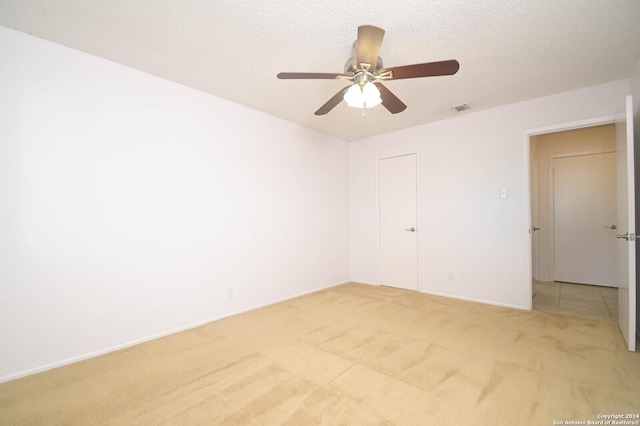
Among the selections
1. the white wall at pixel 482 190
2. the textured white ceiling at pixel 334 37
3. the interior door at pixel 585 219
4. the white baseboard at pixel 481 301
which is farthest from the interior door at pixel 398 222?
the interior door at pixel 585 219

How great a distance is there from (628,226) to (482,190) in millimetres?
1485

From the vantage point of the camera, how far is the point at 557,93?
3035 mm

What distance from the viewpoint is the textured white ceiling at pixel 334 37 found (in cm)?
175

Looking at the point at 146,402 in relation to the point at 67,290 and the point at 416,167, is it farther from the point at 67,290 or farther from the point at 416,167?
the point at 416,167

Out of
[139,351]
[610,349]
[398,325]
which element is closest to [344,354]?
[398,325]

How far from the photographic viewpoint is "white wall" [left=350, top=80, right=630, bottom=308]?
3137 mm

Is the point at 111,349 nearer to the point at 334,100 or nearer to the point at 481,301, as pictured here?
the point at 334,100

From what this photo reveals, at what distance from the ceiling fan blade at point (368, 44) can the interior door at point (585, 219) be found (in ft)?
14.9

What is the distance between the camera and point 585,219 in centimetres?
429

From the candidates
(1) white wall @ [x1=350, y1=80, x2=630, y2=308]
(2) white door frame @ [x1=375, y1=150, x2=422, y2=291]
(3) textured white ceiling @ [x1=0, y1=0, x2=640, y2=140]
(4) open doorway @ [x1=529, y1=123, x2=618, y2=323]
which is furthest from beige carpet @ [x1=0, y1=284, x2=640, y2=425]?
(3) textured white ceiling @ [x1=0, y1=0, x2=640, y2=140]

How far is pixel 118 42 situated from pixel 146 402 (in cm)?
259

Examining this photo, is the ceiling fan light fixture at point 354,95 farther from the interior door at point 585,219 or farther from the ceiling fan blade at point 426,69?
the interior door at point 585,219

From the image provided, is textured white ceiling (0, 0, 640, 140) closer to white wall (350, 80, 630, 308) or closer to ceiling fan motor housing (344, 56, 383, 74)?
ceiling fan motor housing (344, 56, 383, 74)

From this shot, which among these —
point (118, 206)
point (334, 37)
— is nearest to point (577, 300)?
point (334, 37)
